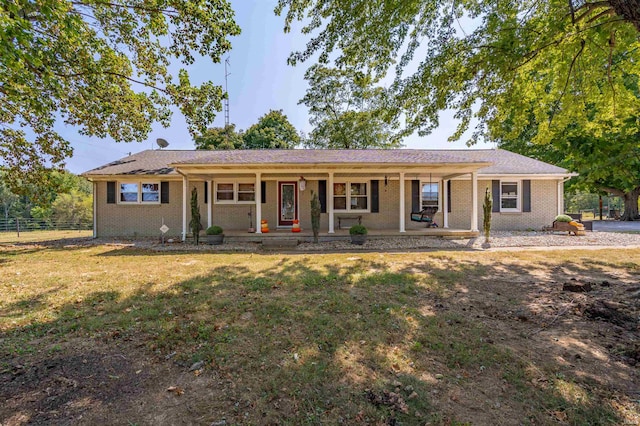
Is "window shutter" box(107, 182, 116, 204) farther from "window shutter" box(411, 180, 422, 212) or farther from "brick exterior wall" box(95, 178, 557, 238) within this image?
"window shutter" box(411, 180, 422, 212)

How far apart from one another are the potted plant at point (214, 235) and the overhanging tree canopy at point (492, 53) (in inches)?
255

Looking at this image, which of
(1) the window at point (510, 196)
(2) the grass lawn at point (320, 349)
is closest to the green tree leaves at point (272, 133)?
(1) the window at point (510, 196)

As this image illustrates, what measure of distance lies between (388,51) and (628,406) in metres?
7.48

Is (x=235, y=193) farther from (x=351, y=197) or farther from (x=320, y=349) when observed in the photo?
(x=320, y=349)

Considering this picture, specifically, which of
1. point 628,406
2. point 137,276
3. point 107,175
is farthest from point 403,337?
point 107,175

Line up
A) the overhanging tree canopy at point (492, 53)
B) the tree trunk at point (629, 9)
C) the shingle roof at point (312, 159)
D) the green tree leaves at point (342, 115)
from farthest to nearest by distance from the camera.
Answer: the green tree leaves at point (342, 115) → the shingle roof at point (312, 159) → the overhanging tree canopy at point (492, 53) → the tree trunk at point (629, 9)

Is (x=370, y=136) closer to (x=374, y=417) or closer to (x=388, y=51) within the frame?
(x=388, y=51)

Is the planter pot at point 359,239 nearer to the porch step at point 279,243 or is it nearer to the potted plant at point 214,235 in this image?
the porch step at point 279,243

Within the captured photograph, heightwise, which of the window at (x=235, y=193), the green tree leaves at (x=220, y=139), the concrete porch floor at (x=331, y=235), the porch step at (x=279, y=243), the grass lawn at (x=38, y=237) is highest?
the green tree leaves at (x=220, y=139)

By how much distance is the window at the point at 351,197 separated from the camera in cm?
1302

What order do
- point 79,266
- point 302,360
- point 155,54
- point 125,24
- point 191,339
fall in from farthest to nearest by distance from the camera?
point 155,54 < point 125,24 < point 79,266 < point 191,339 < point 302,360

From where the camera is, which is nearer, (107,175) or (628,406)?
(628,406)

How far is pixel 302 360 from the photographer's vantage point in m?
2.79

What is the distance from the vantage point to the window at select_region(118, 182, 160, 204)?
1303 cm
